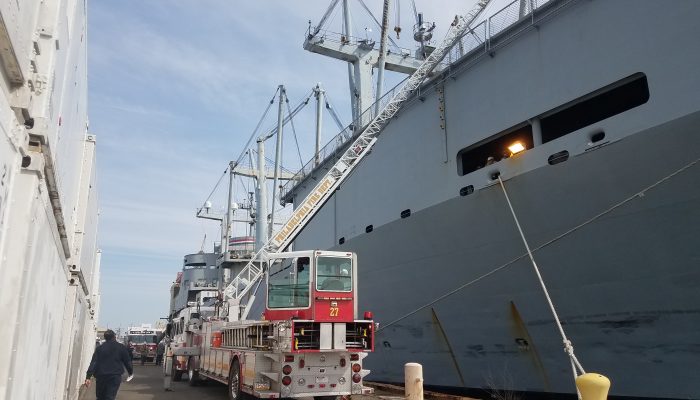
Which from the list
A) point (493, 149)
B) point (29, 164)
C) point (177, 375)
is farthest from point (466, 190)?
point (177, 375)

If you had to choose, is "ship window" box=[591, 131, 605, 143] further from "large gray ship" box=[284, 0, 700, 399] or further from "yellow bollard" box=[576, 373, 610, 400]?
"yellow bollard" box=[576, 373, 610, 400]

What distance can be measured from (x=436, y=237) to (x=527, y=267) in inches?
92.3

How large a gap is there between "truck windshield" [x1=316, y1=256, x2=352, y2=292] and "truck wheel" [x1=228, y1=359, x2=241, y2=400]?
7.94 ft

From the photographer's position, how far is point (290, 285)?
32.7 ft

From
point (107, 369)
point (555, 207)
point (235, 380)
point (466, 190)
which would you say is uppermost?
point (466, 190)

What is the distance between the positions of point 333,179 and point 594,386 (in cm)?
1037

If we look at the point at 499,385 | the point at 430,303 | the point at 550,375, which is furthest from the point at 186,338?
the point at 550,375

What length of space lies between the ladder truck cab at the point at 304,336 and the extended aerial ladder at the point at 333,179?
2745mm

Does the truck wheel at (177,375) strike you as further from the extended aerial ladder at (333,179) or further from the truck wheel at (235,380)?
the truck wheel at (235,380)

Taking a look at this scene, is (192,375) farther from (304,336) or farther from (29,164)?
(29,164)

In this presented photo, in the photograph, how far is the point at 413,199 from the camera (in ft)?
39.1

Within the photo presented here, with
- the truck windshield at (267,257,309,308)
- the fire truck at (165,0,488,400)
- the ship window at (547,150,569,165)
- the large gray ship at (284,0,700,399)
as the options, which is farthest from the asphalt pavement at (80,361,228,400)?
the ship window at (547,150,569,165)

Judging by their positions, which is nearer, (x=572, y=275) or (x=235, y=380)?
(x=572, y=275)

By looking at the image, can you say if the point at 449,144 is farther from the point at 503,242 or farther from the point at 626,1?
the point at 626,1
